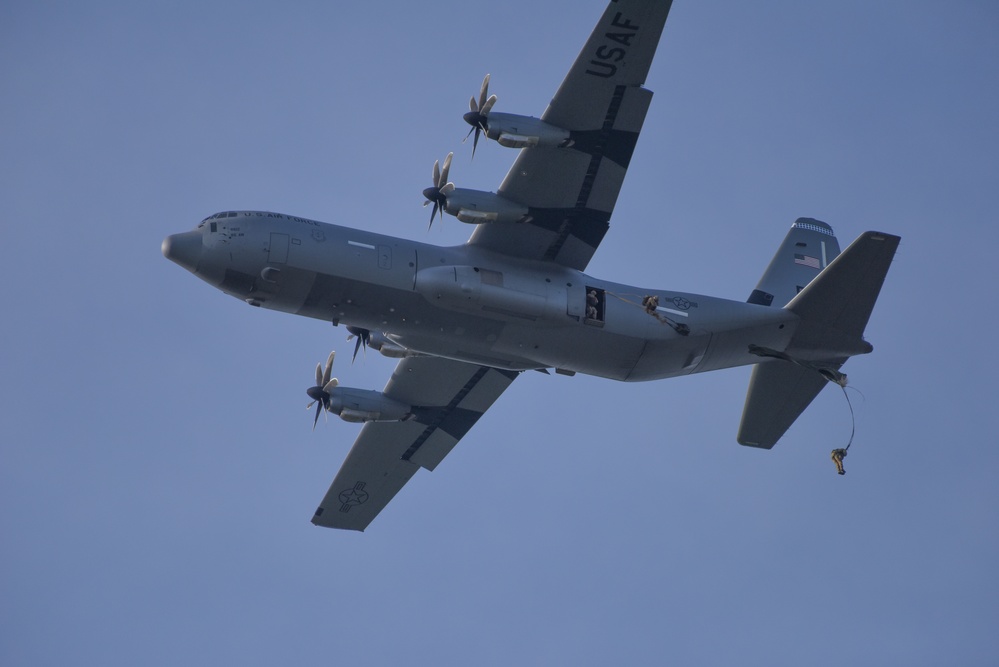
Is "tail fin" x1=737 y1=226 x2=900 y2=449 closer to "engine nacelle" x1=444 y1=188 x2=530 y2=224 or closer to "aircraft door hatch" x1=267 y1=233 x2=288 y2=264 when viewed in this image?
"engine nacelle" x1=444 y1=188 x2=530 y2=224

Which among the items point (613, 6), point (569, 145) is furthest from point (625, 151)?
point (613, 6)

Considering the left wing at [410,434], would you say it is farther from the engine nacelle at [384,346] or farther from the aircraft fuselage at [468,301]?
the aircraft fuselage at [468,301]

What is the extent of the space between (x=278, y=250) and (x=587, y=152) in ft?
26.3

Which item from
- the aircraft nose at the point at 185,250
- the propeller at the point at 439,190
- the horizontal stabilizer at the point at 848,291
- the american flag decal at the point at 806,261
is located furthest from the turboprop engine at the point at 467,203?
the american flag decal at the point at 806,261

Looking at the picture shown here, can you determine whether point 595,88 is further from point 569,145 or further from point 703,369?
point 703,369

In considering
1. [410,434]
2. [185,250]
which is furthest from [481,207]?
[410,434]

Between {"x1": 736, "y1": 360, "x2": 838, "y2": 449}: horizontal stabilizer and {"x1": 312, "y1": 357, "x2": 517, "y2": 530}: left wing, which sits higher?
{"x1": 736, "y1": 360, "x2": 838, "y2": 449}: horizontal stabilizer

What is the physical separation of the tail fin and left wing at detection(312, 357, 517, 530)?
23.9 feet

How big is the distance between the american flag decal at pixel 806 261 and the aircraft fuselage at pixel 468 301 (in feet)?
14.4

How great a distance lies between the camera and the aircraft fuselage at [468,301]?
29453mm

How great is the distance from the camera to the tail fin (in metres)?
31.8

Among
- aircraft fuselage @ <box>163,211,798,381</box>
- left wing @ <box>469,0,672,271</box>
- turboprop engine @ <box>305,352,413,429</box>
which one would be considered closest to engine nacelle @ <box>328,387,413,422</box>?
turboprop engine @ <box>305,352,413,429</box>

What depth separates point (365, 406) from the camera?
115ft

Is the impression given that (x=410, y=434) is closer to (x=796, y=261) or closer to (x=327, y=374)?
(x=327, y=374)
